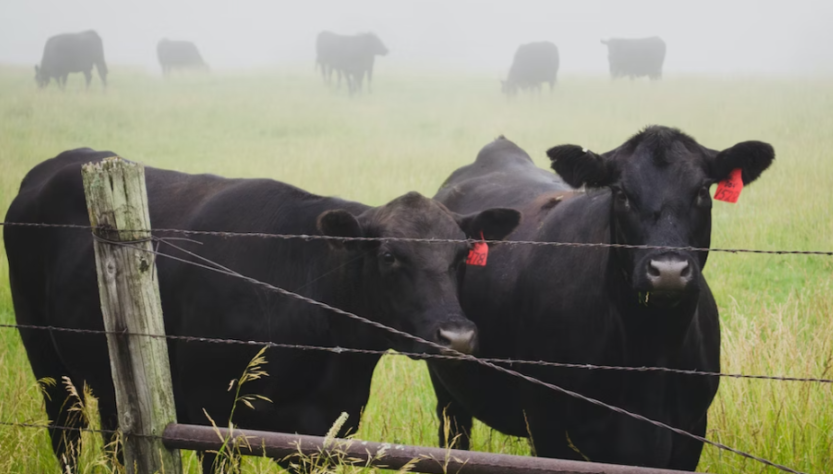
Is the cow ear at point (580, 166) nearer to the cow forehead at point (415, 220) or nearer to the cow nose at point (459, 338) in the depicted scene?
the cow forehead at point (415, 220)

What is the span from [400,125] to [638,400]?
22.2 m

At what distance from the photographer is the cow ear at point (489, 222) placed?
13.3 ft

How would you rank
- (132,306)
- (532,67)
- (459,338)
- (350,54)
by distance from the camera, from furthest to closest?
(350,54) < (532,67) < (459,338) < (132,306)

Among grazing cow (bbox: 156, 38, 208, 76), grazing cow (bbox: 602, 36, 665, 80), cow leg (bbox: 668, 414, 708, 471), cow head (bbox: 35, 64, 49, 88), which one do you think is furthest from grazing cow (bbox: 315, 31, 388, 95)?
cow leg (bbox: 668, 414, 708, 471)

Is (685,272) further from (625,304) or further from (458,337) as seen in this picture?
(458,337)

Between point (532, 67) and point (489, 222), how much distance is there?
40.9 meters

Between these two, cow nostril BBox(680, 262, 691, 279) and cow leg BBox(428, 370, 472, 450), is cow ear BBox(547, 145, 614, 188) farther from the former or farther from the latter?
cow leg BBox(428, 370, 472, 450)

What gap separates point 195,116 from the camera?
25672 mm

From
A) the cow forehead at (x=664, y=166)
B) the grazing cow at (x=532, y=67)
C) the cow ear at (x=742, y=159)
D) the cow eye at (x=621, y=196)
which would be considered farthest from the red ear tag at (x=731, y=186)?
the grazing cow at (x=532, y=67)

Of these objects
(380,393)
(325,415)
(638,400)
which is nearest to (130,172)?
(325,415)

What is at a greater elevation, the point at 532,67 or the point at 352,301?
the point at 532,67

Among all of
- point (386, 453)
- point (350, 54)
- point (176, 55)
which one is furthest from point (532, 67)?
point (386, 453)

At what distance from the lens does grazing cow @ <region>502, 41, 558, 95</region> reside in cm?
4066

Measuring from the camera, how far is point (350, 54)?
45219 mm
